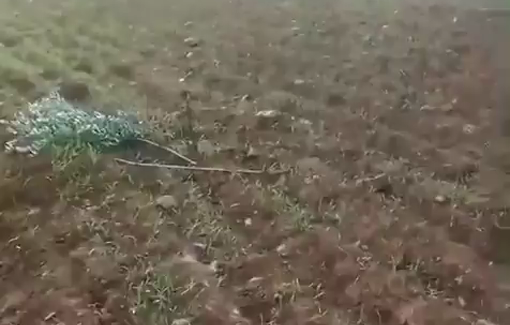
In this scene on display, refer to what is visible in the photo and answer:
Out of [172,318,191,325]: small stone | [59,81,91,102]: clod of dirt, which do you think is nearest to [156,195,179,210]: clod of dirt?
[172,318,191,325]: small stone

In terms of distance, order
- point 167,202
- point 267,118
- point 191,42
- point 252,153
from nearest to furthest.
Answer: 1. point 167,202
2. point 252,153
3. point 267,118
4. point 191,42

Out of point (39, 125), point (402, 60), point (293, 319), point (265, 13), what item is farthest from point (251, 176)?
point (265, 13)

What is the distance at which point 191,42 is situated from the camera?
67.4 inches

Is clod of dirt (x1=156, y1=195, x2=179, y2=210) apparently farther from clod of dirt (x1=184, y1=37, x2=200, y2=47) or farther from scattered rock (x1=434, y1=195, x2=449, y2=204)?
clod of dirt (x1=184, y1=37, x2=200, y2=47)

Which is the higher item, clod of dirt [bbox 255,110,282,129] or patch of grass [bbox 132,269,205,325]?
clod of dirt [bbox 255,110,282,129]

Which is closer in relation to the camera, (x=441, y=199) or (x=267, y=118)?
(x=441, y=199)

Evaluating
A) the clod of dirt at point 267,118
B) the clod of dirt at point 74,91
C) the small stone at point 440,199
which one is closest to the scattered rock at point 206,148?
the clod of dirt at point 267,118

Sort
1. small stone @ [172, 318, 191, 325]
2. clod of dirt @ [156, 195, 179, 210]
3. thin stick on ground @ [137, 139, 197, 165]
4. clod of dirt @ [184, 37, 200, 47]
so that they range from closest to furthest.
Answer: small stone @ [172, 318, 191, 325], clod of dirt @ [156, 195, 179, 210], thin stick on ground @ [137, 139, 197, 165], clod of dirt @ [184, 37, 200, 47]

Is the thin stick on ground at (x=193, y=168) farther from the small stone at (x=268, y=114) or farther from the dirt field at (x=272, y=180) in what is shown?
the small stone at (x=268, y=114)

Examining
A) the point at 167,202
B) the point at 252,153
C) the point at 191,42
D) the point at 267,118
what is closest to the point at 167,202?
the point at 167,202

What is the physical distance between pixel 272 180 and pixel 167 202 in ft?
0.65

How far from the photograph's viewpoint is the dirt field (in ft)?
3.21

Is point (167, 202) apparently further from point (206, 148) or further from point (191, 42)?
point (191, 42)

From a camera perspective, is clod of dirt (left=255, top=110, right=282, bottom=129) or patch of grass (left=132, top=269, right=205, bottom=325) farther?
clod of dirt (left=255, top=110, right=282, bottom=129)
